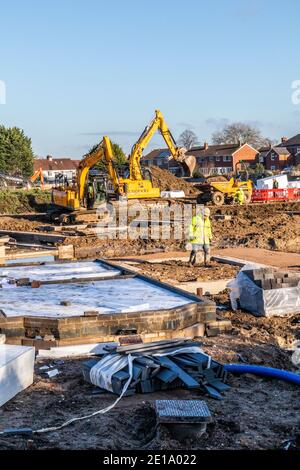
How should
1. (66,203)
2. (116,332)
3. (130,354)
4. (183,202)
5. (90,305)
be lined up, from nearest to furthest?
(130,354) → (116,332) → (90,305) → (66,203) → (183,202)

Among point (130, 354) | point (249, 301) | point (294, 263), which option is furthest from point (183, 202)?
point (130, 354)

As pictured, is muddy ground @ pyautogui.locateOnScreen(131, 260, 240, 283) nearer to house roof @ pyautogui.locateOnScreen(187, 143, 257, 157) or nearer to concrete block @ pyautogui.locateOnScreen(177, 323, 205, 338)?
concrete block @ pyautogui.locateOnScreen(177, 323, 205, 338)

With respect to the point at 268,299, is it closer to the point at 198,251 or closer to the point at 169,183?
the point at 198,251

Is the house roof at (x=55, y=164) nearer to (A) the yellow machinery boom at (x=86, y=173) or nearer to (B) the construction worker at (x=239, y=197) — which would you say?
(B) the construction worker at (x=239, y=197)

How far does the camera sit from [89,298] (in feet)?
34.2

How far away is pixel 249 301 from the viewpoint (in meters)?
11.4

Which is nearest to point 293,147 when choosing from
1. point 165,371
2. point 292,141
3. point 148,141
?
point 292,141

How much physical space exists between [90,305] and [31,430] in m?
4.41

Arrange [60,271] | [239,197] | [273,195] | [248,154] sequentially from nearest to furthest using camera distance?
1. [60,271]
2. [239,197]
3. [273,195]
4. [248,154]

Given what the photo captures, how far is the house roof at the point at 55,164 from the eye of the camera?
10000 cm

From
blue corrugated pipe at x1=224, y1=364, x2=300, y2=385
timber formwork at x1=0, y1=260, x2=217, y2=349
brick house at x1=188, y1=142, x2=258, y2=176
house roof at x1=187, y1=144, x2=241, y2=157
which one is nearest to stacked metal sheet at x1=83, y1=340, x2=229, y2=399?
blue corrugated pipe at x1=224, y1=364, x2=300, y2=385

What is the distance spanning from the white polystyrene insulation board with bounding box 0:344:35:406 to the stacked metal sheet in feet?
2.03

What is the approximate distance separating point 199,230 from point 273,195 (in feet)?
67.9

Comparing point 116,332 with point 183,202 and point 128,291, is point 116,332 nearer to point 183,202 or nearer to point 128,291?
point 128,291
